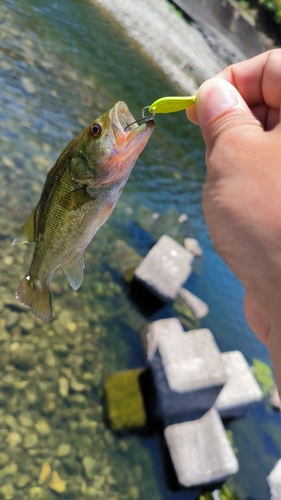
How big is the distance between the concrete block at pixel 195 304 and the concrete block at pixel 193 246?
1379 mm

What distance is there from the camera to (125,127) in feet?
8.02

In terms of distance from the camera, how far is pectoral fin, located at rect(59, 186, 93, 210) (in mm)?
2486

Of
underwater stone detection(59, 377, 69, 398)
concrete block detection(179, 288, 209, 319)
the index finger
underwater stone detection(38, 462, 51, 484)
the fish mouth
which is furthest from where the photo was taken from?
concrete block detection(179, 288, 209, 319)

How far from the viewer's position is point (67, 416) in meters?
5.15

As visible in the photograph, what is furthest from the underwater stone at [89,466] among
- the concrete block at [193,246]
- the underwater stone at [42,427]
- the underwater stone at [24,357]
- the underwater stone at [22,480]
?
the concrete block at [193,246]

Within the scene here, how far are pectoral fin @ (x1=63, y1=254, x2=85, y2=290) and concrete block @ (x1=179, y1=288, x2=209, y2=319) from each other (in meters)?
5.08

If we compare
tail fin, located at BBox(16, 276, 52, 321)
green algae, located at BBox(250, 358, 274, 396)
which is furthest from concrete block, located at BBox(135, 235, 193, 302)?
tail fin, located at BBox(16, 276, 52, 321)

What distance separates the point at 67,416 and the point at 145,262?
292 centimetres

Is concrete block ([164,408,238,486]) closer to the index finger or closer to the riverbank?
the index finger

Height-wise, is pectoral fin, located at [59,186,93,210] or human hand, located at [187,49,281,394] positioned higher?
human hand, located at [187,49,281,394]

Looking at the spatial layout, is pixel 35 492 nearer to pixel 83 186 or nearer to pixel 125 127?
pixel 83 186

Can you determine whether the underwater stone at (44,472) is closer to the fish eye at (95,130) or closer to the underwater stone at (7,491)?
the underwater stone at (7,491)

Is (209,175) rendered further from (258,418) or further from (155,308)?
(258,418)

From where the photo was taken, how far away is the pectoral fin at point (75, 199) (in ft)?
8.16
